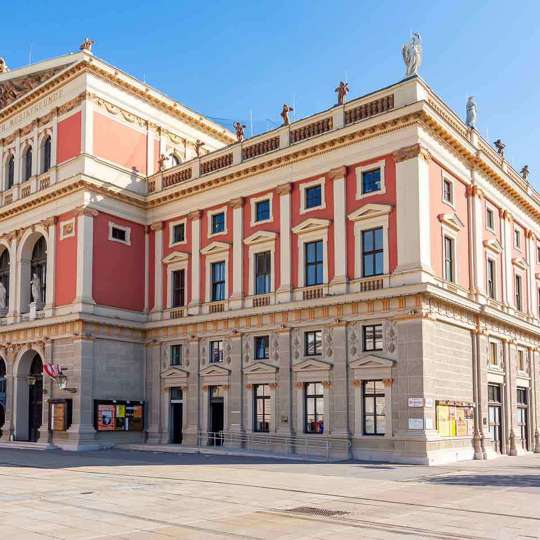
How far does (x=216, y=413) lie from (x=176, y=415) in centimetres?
344

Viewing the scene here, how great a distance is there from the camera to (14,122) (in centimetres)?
4956

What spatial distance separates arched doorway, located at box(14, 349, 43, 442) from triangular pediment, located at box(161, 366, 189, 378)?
26.8 feet

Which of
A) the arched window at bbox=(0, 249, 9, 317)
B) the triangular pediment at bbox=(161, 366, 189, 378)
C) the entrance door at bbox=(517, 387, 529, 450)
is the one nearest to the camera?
the entrance door at bbox=(517, 387, 529, 450)

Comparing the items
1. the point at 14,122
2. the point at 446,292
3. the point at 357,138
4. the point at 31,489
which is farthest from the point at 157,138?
the point at 31,489

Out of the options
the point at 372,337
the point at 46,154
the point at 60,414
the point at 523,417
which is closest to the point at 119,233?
the point at 46,154

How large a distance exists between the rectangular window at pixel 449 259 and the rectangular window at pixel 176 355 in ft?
54.2

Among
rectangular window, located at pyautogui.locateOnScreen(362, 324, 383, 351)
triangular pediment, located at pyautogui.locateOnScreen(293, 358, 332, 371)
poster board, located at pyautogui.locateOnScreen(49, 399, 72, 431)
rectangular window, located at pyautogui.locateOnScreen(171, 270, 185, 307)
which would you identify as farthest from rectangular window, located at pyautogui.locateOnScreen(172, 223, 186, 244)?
rectangular window, located at pyautogui.locateOnScreen(362, 324, 383, 351)

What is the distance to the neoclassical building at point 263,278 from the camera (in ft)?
111

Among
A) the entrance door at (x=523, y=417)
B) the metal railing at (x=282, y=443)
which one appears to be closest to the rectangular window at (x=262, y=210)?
the metal railing at (x=282, y=443)

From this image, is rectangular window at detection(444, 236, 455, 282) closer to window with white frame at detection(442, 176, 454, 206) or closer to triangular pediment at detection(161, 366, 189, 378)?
window with white frame at detection(442, 176, 454, 206)

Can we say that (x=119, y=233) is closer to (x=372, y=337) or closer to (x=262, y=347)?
(x=262, y=347)

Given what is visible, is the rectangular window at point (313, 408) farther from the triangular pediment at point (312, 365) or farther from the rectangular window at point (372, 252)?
the rectangular window at point (372, 252)

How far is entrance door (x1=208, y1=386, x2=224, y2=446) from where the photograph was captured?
4022 cm

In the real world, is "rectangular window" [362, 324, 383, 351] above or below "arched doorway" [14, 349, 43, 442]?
above
